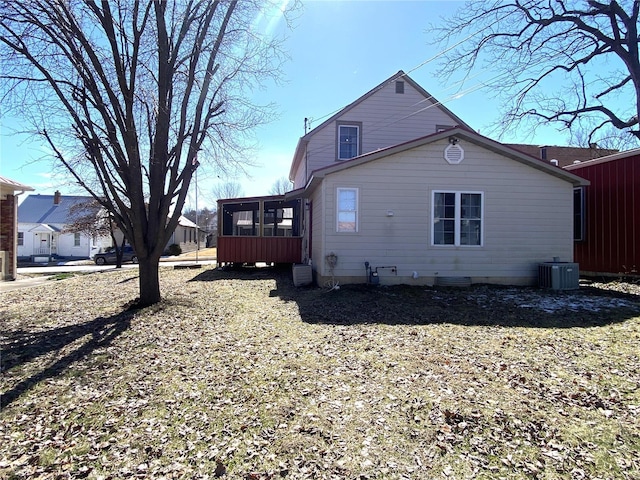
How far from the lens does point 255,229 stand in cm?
1789

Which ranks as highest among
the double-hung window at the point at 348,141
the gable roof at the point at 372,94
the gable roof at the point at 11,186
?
the gable roof at the point at 372,94

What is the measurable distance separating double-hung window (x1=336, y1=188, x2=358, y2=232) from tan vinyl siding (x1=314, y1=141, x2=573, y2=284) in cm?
14

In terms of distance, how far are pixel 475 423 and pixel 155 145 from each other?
7.92 m

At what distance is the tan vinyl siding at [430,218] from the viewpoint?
9.75 metres

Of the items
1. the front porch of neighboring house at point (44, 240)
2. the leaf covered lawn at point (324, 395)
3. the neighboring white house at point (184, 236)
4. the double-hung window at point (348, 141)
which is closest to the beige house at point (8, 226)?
the leaf covered lawn at point (324, 395)

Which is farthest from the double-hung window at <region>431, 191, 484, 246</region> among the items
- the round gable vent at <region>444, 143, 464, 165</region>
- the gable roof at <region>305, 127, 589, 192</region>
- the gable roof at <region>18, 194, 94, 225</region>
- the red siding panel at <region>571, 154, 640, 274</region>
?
the gable roof at <region>18, 194, 94, 225</region>

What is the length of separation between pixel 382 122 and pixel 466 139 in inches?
283

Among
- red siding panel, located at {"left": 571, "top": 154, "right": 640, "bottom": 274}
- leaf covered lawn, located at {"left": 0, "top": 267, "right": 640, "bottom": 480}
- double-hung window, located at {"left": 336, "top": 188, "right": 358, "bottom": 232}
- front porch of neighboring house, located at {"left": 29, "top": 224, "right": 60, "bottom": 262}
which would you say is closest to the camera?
leaf covered lawn, located at {"left": 0, "top": 267, "right": 640, "bottom": 480}

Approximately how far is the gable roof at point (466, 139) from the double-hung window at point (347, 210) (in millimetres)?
630

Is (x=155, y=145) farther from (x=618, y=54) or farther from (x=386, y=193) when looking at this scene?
(x=618, y=54)

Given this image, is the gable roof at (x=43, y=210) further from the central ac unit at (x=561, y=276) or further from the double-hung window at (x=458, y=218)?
the central ac unit at (x=561, y=276)

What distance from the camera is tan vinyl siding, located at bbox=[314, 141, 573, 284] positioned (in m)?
9.75

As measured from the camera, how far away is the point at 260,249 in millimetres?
15586

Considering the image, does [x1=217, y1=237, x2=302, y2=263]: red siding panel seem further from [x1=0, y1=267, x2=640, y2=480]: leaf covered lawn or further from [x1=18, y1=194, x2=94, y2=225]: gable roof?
[x1=18, y1=194, x2=94, y2=225]: gable roof
